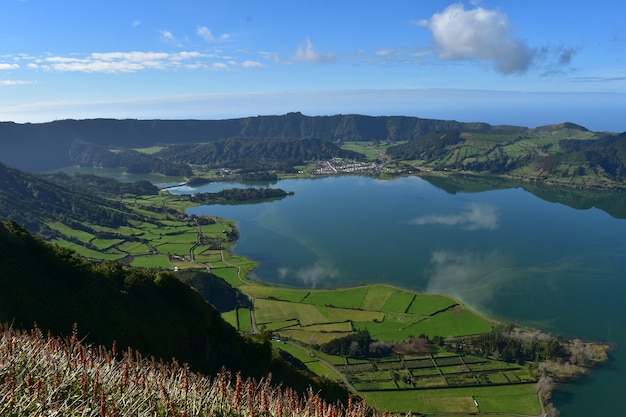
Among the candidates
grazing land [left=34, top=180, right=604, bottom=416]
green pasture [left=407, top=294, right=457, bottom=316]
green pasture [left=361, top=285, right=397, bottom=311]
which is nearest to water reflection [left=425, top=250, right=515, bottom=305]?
green pasture [left=407, top=294, right=457, bottom=316]

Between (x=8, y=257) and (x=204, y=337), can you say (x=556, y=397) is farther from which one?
(x=8, y=257)

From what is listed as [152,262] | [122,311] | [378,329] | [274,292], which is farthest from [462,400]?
[152,262]

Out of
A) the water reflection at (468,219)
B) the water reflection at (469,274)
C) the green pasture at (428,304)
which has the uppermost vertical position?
the water reflection at (468,219)

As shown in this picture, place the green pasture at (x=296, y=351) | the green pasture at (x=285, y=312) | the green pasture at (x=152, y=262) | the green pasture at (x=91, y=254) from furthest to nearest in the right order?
1. the green pasture at (x=91, y=254)
2. the green pasture at (x=152, y=262)
3. the green pasture at (x=285, y=312)
4. the green pasture at (x=296, y=351)

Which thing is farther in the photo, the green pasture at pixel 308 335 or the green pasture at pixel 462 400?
the green pasture at pixel 308 335

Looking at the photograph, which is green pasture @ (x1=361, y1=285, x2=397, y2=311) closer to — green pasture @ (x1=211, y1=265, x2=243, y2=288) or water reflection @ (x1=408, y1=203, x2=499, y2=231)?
green pasture @ (x1=211, y1=265, x2=243, y2=288)

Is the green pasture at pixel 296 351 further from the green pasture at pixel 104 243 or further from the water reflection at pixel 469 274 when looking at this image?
the green pasture at pixel 104 243

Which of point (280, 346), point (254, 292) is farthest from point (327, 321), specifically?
point (254, 292)

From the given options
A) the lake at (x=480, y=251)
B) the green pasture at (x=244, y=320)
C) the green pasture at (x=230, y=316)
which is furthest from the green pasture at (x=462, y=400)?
the green pasture at (x=230, y=316)

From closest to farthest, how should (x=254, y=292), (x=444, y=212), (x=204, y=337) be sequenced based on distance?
(x=204, y=337)
(x=254, y=292)
(x=444, y=212)
